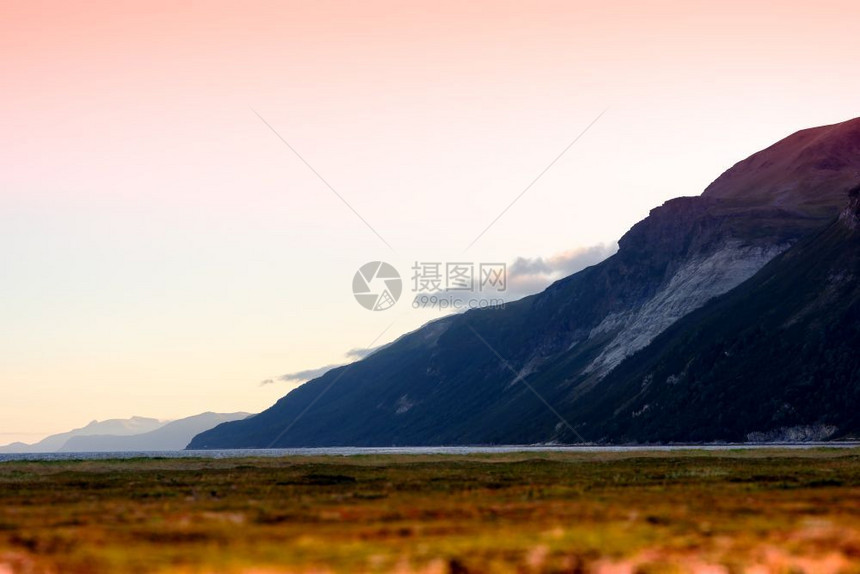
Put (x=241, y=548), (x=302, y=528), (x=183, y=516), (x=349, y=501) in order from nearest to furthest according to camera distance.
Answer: (x=241, y=548)
(x=302, y=528)
(x=183, y=516)
(x=349, y=501)

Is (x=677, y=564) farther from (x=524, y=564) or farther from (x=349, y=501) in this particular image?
(x=349, y=501)

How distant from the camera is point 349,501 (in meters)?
46.0

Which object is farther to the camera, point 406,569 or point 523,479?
point 523,479

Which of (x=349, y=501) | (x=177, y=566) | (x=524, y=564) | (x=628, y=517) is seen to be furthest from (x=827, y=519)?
(x=177, y=566)

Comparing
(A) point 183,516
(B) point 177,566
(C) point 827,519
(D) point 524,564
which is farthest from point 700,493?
(B) point 177,566

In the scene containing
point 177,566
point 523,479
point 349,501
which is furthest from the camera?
point 523,479

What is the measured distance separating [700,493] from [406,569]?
23758mm

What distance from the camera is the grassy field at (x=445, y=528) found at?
29.8 m

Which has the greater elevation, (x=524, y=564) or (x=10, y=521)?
(x=10, y=521)

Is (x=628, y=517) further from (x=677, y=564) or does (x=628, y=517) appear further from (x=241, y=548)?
(x=241, y=548)

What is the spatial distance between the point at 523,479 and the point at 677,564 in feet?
102

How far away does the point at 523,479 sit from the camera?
60.6 meters

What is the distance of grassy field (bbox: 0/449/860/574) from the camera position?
29750mm

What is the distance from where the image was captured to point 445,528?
3522cm
